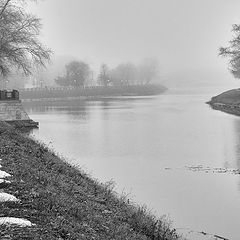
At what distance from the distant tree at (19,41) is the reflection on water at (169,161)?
771cm

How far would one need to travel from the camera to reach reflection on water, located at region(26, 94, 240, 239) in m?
16.2

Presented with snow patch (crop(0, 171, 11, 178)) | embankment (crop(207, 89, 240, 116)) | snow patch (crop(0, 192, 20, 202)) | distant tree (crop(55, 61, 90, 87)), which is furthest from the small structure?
distant tree (crop(55, 61, 90, 87))

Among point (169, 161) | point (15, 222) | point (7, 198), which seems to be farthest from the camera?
point (169, 161)

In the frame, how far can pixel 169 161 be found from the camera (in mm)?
26750

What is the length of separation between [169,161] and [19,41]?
24235 mm

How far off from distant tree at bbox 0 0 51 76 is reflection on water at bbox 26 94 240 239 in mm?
7713

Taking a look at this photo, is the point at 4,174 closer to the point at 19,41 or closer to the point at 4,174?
the point at 4,174

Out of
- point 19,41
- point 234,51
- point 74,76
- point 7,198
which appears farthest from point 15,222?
point 74,76

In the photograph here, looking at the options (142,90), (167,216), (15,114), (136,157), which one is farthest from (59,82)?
(167,216)

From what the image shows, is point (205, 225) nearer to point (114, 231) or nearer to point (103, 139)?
point (114, 231)

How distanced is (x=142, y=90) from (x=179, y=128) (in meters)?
122

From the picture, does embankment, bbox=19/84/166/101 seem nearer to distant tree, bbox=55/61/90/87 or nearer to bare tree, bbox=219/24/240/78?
distant tree, bbox=55/61/90/87

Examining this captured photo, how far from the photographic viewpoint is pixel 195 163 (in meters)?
26.3

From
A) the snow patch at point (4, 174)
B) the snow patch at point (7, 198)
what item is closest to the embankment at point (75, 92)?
the snow patch at point (4, 174)
